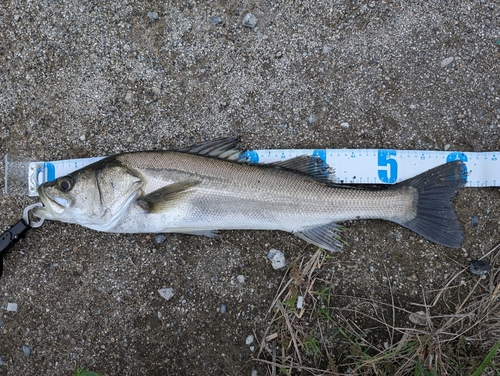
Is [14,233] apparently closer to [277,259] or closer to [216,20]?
[277,259]

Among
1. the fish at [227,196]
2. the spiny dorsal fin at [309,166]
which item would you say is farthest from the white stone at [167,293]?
the spiny dorsal fin at [309,166]

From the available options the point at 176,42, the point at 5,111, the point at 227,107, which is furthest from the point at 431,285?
the point at 5,111

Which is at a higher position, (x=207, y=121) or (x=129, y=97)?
(x=129, y=97)

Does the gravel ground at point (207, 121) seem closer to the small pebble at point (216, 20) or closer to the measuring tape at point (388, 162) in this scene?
the small pebble at point (216, 20)

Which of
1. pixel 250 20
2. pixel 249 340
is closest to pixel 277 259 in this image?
pixel 249 340

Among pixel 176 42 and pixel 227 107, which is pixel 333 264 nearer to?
pixel 227 107
